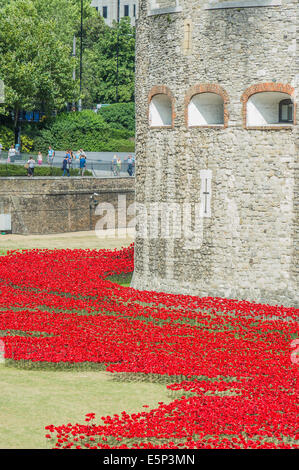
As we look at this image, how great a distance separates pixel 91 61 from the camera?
8100 centimetres

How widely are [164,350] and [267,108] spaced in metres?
7.97

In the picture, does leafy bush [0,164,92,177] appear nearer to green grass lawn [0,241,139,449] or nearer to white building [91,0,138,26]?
green grass lawn [0,241,139,449]

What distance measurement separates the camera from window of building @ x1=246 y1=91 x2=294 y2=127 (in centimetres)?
2267

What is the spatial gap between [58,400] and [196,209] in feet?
32.2

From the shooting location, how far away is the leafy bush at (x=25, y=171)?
4072cm

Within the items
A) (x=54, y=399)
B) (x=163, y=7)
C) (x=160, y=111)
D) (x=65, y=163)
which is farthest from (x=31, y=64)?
(x=54, y=399)

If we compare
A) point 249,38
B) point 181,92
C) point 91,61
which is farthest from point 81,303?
point 91,61

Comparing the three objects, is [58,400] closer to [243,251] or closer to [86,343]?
[86,343]

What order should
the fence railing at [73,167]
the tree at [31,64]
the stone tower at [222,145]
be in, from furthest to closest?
the tree at [31,64] → the fence railing at [73,167] → the stone tower at [222,145]

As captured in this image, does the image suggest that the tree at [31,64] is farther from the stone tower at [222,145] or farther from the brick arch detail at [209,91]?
the brick arch detail at [209,91]

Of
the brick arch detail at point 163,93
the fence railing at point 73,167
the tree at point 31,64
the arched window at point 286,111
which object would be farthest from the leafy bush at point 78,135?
the arched window at point 286,111

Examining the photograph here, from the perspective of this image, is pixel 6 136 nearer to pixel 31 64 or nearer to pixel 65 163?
pixel 31 64

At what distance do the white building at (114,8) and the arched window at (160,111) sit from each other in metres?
90.1

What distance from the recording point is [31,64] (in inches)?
2126
